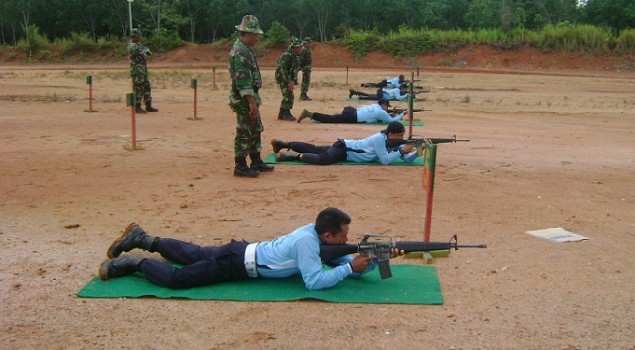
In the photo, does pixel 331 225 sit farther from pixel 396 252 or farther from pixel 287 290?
pixel 287 290

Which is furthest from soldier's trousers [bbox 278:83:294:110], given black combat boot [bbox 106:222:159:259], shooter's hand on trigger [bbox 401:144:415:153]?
black combat boot [bbox 106:222:159:259]

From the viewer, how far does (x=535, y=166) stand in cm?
1068

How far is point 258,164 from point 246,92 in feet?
4.05

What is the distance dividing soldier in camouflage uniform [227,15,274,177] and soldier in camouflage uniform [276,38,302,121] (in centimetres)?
634

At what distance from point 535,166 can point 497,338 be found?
21.5 ft

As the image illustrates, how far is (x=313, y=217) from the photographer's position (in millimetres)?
7500

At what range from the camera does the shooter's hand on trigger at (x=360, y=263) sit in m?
5.24

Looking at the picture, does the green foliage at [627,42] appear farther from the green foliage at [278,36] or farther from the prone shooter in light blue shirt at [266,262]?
the prone shooter in light blue shirt at [266,262]

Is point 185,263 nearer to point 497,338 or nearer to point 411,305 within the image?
point 411,305

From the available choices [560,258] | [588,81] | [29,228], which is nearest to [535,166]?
[560,258]

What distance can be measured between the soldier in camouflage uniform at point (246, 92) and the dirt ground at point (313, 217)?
43cm

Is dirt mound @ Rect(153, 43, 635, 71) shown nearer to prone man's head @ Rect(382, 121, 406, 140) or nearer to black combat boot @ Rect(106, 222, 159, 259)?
prone man's head @ Rect(382, 121, 406, 140)

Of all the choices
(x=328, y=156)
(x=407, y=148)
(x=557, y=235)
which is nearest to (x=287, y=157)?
(x=328, y=156)

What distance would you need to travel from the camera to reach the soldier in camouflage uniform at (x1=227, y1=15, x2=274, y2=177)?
8.88 m
